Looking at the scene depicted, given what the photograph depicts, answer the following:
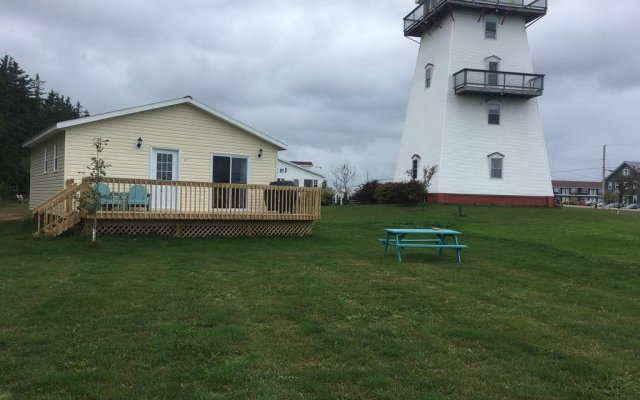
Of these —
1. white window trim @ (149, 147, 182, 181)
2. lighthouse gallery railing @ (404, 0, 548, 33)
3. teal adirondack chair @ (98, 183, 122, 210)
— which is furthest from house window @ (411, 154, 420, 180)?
teal adirondack chair @ (98, 183, 122, 210)

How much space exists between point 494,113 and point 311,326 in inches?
1180

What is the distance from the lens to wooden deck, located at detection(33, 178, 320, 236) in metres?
13.5

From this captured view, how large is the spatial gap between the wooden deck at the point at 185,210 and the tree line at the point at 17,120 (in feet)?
138

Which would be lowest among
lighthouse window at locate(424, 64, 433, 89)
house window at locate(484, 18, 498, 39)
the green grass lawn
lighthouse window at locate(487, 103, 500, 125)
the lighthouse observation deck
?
the green grass lawn

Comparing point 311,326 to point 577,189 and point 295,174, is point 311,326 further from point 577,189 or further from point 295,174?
point 577,189

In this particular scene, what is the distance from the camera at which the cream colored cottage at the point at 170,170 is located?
14023mm

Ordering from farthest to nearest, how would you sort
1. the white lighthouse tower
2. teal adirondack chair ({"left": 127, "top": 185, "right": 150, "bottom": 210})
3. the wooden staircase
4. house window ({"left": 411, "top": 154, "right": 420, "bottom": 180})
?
house window ({"left": 411, "top": 154, "right": 420, "bottom": 180}), the white lighthouse tower, teal adirondack chair ({"left": 127, "top": 185, "right": 150, "bottom": 210}), the wooden staircase

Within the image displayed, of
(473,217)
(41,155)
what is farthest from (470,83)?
(41,155)

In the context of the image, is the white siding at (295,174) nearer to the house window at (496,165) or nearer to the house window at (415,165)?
the house window at (415,165)

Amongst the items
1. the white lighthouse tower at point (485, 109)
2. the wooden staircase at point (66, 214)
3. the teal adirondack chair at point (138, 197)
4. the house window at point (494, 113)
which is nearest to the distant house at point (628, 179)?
the white lighthouse tower at point (485, 109)

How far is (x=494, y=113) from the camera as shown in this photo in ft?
107

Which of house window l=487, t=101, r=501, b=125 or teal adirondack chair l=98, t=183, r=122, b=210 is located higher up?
house window l=487, t=101, r=501, b=125

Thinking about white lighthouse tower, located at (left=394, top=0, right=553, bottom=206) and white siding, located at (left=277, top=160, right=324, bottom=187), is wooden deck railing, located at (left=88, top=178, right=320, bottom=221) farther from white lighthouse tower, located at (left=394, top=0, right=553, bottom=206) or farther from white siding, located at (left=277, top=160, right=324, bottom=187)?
white siding, located at (left=277, top=160, right=324, bottom=187)

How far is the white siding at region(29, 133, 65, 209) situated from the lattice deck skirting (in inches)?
135
